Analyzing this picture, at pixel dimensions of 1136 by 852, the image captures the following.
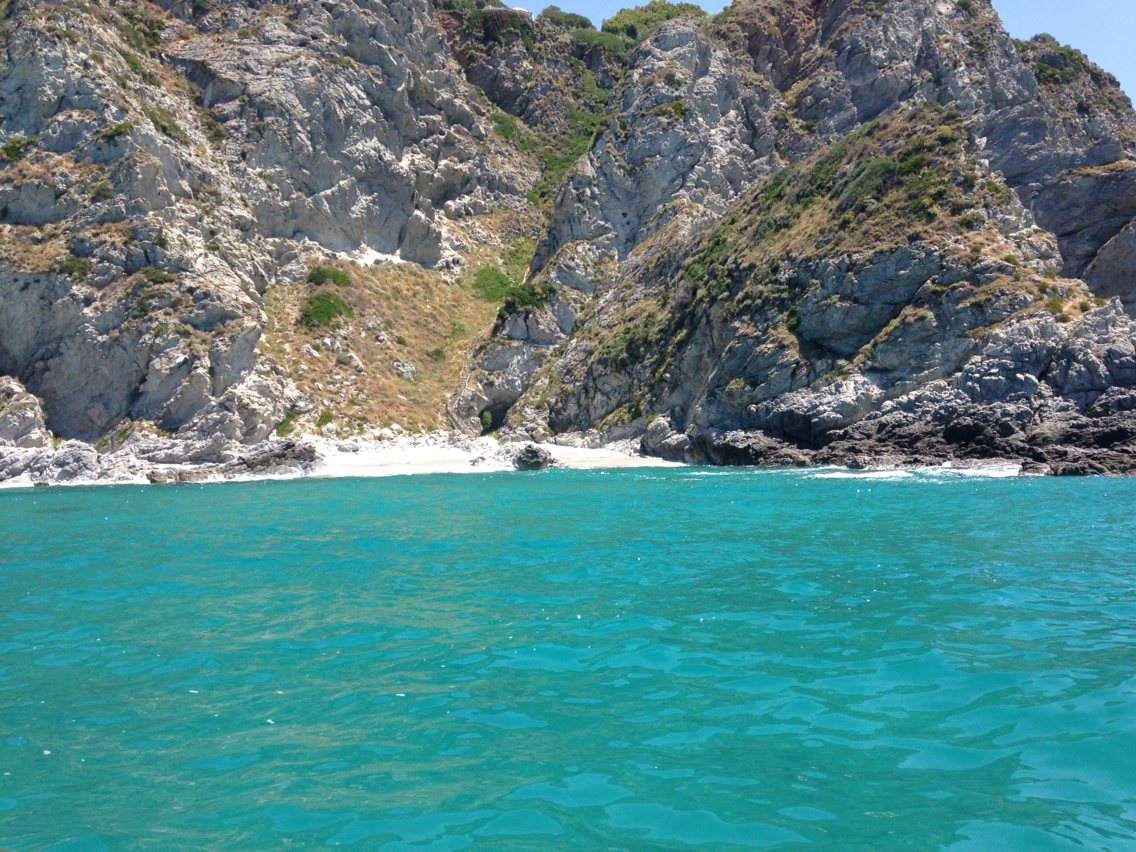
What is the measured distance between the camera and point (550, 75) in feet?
306

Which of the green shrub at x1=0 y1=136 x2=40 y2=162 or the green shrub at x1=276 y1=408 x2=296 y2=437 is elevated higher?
the green shrub at x1=0 y1=136 x2=40 y2=162

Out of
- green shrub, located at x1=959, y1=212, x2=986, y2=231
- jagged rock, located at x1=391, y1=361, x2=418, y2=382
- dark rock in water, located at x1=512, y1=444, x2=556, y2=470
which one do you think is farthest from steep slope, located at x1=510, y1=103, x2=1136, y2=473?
jagged rock, located at x1=391, y1=361, x2=418, y2=382

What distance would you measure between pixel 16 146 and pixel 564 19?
8107cm

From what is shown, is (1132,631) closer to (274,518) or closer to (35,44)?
(274,518)

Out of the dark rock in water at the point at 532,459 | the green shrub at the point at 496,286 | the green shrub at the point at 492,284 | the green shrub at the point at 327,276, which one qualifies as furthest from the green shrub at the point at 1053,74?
the green shrub at the point at 327,276

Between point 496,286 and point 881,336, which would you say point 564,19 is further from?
point 881,336

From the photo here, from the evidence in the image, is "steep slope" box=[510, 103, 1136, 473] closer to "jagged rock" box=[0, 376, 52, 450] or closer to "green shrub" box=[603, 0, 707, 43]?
"jagged rock" box=[0, 376, 52, 450]

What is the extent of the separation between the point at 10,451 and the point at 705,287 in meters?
41.0

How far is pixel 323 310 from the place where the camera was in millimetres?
56094

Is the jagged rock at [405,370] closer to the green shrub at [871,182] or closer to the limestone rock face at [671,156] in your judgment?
the limestone rock face at [671,156]

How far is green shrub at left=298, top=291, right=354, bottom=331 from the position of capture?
55.2 meters

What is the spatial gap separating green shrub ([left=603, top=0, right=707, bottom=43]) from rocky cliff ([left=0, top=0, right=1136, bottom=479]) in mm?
33627

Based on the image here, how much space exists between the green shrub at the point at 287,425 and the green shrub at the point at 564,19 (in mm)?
81240

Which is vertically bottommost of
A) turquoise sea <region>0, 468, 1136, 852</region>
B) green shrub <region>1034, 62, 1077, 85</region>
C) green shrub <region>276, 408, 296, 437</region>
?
green shrub <region>276, 408, 296, 437</region>
